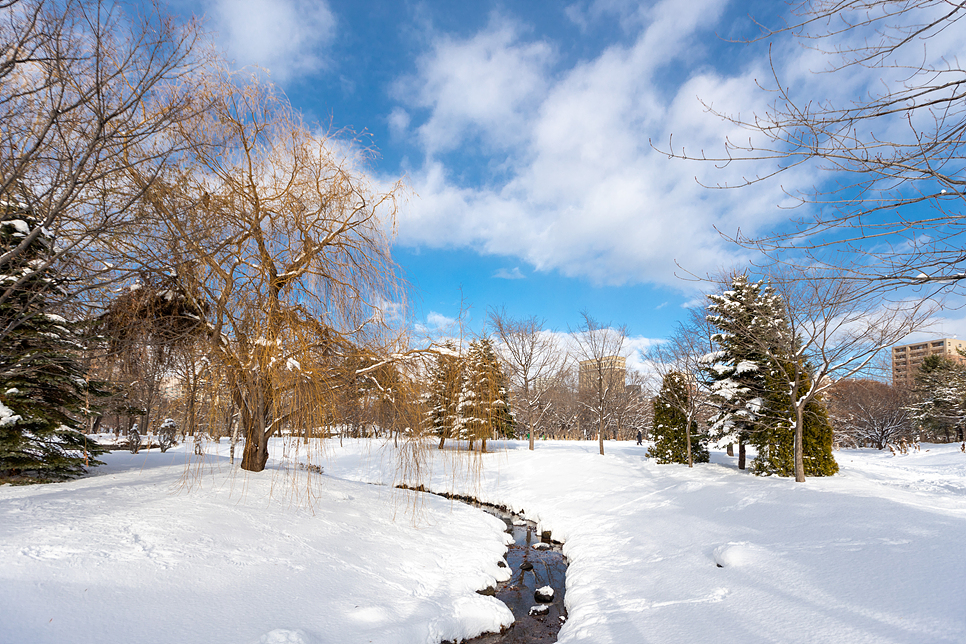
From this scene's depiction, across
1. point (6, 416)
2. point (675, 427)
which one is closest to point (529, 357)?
point (675, 427)

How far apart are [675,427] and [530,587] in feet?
32.5

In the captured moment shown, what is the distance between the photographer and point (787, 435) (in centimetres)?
1027

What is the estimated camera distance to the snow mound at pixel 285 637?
3.38m

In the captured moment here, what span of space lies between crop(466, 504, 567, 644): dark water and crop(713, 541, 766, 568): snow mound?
205 centimetres

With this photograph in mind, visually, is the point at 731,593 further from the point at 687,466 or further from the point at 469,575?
the point at 687,466

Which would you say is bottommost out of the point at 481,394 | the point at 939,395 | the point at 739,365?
the point at 939,395

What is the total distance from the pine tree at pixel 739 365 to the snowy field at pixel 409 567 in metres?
3.93

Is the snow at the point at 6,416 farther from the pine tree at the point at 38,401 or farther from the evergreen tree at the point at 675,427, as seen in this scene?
the evergreen tree at the point at 675,427

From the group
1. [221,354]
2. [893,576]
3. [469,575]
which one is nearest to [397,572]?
[469,575]

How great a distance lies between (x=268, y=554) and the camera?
15.7ft

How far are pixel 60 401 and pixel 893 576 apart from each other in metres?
11.3

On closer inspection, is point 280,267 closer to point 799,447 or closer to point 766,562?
point 766,562

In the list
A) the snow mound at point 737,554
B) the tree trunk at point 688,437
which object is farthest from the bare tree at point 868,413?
the snow mound at point 737,554

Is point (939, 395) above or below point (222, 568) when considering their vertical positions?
above
